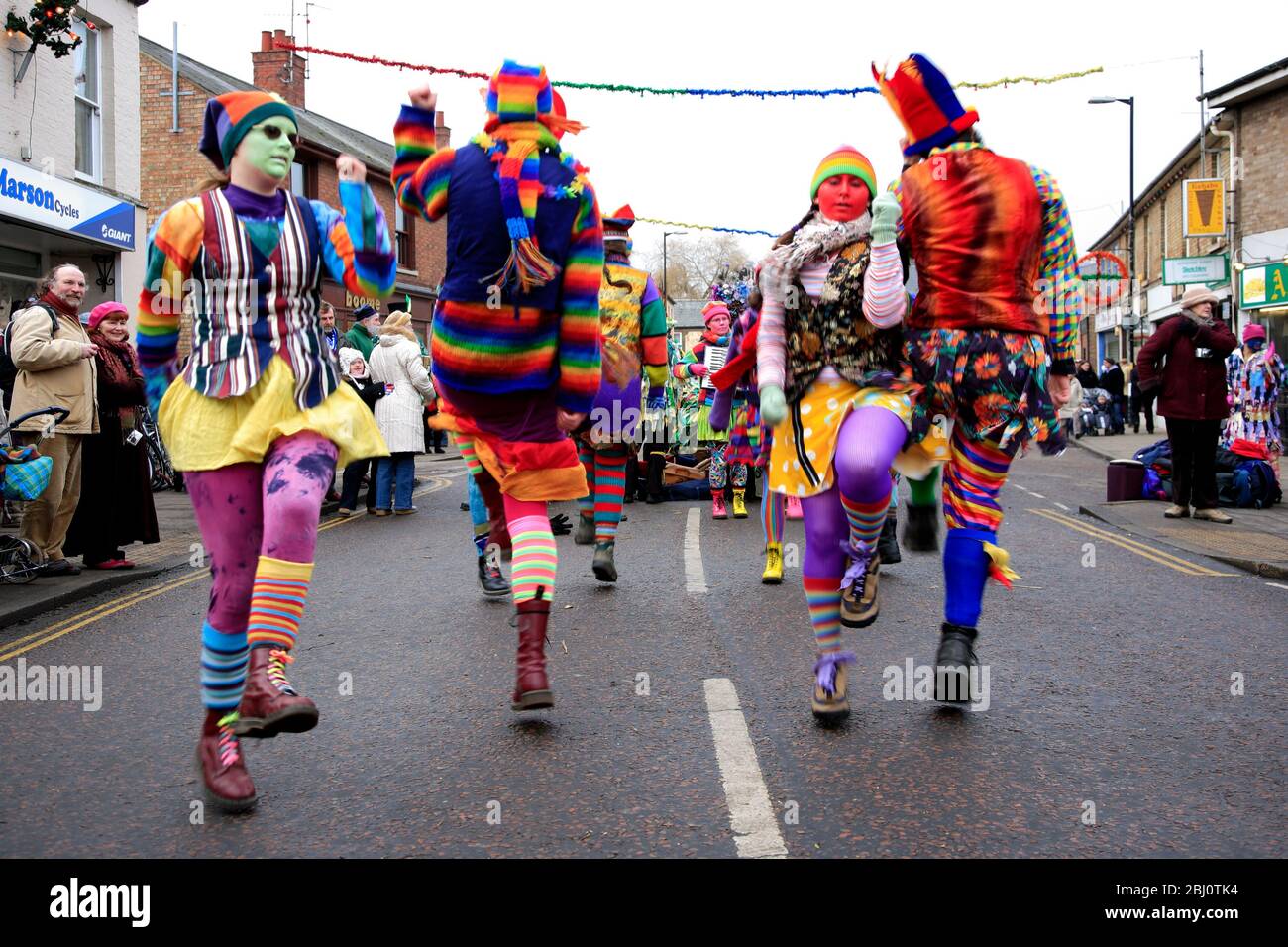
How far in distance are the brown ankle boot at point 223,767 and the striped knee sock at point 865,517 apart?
6.83 feet

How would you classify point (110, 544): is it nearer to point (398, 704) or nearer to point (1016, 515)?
point (398, 704)

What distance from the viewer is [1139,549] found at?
9.20 meters

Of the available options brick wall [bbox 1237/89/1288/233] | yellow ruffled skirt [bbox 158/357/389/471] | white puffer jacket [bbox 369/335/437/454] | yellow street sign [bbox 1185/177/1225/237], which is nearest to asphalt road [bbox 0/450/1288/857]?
yellow ruffled skirt [bbox 158/357/389/471]

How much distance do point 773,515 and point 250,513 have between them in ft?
9.94

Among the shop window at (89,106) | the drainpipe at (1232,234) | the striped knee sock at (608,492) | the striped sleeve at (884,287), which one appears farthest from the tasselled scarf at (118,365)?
the drainpipe at (1232,234)

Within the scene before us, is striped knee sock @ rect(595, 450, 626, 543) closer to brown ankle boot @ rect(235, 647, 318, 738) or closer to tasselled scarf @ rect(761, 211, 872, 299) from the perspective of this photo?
tasselled scarf @ rect(761, 211, 872, 299)

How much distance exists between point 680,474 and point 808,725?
9.89m

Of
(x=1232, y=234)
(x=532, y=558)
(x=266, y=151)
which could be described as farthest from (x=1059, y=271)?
(x=1232, y=234)

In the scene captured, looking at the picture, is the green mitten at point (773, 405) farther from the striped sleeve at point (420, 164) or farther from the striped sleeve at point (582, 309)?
the striped sleeve at point (420, 164)

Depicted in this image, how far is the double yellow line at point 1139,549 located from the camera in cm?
804

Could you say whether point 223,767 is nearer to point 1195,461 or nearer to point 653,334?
point 653,334

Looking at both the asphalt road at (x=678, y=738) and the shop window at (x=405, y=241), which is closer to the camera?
the asphalt road at (x=678, y=738)

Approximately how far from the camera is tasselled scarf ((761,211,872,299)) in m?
4.28

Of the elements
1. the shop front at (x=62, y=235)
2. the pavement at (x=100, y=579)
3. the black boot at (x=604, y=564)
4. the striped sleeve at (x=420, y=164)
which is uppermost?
the shop front at (x=62, y=235)
